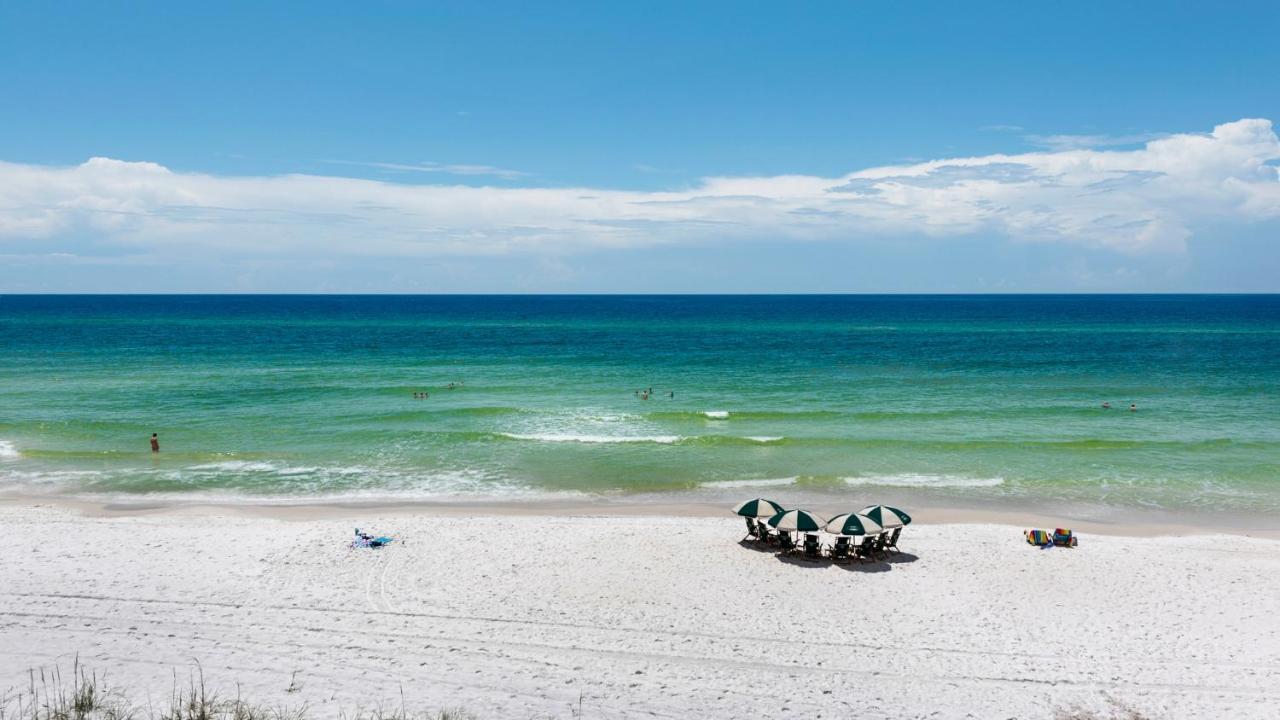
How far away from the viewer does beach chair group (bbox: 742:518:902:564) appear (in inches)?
747

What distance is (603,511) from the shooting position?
24297 millimetres

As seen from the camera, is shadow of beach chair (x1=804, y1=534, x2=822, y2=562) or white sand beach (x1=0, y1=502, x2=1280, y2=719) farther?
shadow of beach chair (x1=804, y1=534, x2=822, y2=562)

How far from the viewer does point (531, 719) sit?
11.5 meters

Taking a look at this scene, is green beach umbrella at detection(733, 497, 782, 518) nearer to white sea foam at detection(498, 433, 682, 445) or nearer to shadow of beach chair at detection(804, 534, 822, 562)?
shadow of beach chair at detection(804, 534, 822, 562)

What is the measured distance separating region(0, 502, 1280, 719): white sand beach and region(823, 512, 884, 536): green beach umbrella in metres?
1.02

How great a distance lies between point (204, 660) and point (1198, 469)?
3327 centimetres

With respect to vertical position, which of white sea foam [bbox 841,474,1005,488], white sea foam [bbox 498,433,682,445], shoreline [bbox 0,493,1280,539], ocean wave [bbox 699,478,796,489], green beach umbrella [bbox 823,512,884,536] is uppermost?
green beach umbrella [bbox 823,512,884,536]

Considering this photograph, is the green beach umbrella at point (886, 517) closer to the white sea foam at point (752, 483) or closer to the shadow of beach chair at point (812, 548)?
the shadow of beach chair at point (812, 548)

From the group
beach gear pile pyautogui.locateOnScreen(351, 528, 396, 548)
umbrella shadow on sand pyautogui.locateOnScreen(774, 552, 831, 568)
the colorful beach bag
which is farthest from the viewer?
the colorful beach bag

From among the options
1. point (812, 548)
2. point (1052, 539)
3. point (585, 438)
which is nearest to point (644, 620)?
point (812, 548)

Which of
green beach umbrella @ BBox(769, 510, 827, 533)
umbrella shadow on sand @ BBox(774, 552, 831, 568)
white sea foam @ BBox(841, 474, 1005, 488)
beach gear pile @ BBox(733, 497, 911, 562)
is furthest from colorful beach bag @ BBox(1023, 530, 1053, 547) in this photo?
white sea foam @ BBox(841, 474, 1005, 488)

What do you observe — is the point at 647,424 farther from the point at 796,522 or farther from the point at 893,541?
the point at 796,522

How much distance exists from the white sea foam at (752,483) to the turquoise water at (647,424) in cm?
15

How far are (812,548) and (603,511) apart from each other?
7.80 meters
